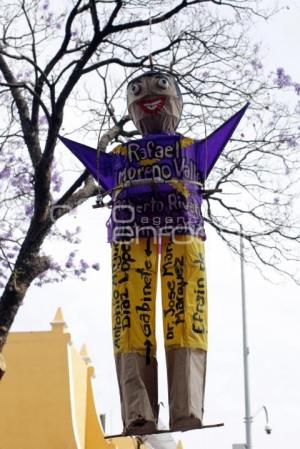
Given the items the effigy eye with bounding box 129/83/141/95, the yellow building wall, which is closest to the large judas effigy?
the effigy eye with bounding box 129/83/141/95

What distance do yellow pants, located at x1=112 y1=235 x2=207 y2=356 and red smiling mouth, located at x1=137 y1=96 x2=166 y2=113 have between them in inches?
39.3

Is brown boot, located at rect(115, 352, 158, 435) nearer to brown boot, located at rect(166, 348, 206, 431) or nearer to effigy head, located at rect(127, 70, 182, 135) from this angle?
brown boot, located at rect(166, 348, 206, 431)

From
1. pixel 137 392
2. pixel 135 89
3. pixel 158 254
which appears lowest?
pixel 137 392

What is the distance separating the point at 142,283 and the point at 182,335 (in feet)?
1.50

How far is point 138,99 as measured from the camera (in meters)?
6.42

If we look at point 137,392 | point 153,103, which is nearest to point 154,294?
point 137,392

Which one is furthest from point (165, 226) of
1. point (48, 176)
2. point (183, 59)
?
point (183, 59)

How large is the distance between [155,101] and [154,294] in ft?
4.67

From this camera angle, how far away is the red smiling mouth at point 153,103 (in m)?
6.38

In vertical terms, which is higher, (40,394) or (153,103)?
(153,103)

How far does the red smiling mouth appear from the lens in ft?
20.9

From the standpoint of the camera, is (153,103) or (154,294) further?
(153,103)

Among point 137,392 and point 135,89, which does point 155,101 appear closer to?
point 135,89

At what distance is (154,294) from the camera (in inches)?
235
